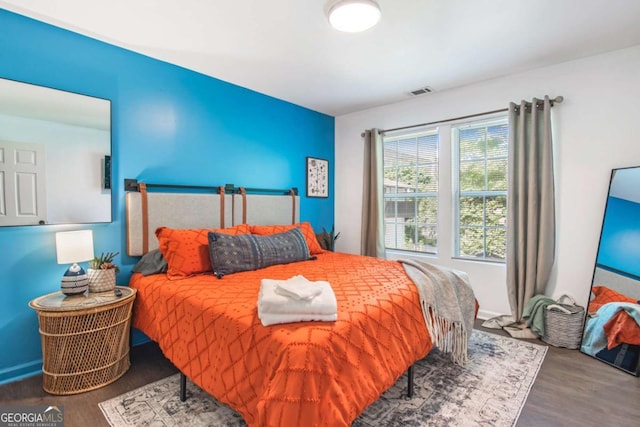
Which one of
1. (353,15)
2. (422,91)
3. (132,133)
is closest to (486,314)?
(422,91)

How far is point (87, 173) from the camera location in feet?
7.96

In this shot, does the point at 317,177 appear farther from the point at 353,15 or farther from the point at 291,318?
the point at 291,318

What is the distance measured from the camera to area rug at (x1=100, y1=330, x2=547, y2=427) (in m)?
1.75

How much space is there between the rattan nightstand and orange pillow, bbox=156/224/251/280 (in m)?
0.40

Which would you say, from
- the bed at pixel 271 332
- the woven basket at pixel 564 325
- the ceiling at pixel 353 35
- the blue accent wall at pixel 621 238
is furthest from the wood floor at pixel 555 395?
the ceiling at pixel 353 35

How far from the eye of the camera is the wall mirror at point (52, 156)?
2.11 m

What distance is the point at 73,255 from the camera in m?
2.17

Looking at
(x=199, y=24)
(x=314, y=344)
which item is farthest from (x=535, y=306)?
(x=199, y=24)

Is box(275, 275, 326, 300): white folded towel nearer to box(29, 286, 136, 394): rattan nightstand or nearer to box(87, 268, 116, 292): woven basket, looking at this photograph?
box(29, 286, 136, 394): rattan nightstand

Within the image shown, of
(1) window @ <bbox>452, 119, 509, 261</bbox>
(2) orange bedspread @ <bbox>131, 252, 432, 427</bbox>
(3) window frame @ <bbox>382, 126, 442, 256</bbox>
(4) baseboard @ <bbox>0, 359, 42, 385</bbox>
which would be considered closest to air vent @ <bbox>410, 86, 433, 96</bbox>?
(3) window frame @ <bbox>382, 126, 442, 256</bbox>

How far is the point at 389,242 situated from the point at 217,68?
2.89 m

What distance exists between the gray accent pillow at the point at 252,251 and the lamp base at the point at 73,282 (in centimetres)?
85

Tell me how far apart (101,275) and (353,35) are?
2.55 meters

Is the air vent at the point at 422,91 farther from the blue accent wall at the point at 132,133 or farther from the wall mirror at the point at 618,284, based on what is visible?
the wall mirror at the point at 618,284
